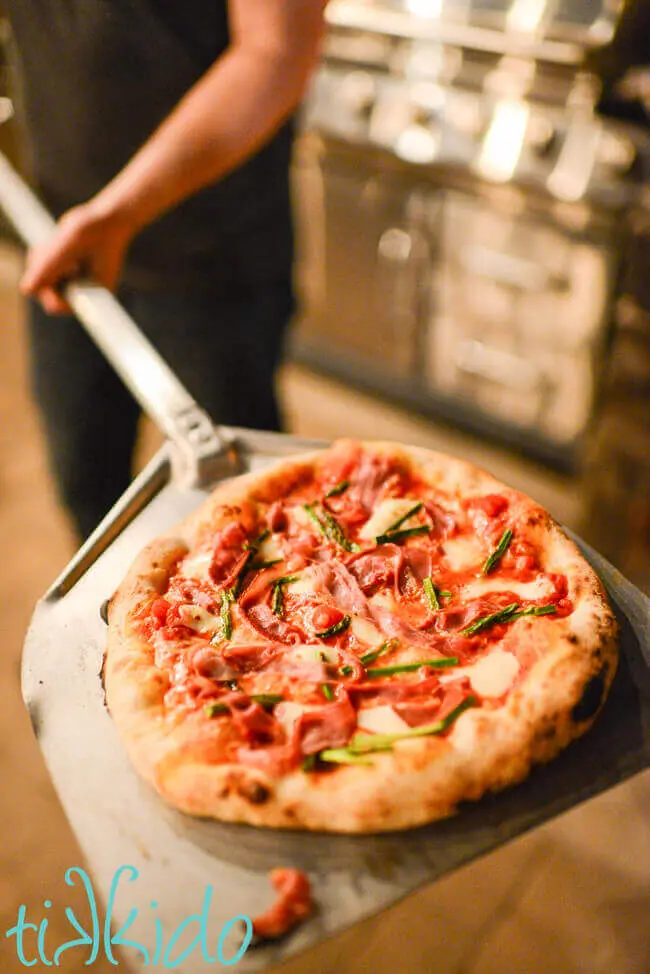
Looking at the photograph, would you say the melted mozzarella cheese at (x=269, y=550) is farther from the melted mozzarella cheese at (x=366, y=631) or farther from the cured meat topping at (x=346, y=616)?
the melted mozzarella cheese at (x=366, y=631)

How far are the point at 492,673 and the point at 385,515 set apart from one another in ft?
1.02

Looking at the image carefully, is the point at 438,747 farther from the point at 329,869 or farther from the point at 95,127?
the point at 95,127

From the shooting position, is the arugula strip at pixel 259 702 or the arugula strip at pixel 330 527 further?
the arugula strip at pixel 330 527

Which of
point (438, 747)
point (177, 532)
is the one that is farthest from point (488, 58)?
point (438, 747)

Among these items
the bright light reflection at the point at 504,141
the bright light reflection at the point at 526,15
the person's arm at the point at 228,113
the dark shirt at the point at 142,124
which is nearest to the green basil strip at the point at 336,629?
the person's arm at the point at 228,113

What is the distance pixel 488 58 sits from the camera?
7.50 feet

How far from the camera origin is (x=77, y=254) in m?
1.46

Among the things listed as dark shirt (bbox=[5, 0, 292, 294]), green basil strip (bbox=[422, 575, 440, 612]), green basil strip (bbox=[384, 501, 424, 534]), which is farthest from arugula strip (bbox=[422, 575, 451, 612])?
dark shirt (bbox=[5, 0, 292, 294])

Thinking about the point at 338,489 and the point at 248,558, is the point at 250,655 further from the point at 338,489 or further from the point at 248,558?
the point at 338,489

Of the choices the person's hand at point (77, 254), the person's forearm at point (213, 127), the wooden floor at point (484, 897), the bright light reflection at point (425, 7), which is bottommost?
the wooden floor at point (484, 897)

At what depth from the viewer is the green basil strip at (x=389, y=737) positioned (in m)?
0.91

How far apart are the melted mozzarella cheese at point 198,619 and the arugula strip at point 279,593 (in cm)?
7

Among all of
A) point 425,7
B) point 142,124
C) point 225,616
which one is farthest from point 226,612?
point 425,7

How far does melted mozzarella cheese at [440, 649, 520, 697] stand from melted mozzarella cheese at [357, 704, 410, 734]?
78 mm
